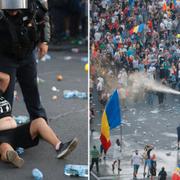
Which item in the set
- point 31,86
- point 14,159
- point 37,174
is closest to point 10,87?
point 31,86

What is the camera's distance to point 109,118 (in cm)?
294

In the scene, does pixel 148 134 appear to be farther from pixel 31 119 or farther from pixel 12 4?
pixel 31 119

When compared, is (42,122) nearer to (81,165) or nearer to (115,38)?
(81,165)

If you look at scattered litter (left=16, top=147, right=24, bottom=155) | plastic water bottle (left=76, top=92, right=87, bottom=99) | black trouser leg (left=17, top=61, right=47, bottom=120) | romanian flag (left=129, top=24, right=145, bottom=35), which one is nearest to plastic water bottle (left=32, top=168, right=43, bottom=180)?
scattered litter (left=16, top=147, right=24, bottom=155)

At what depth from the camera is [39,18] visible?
13.9ft

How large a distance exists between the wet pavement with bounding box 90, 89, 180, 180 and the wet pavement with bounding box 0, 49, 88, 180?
1.03 m

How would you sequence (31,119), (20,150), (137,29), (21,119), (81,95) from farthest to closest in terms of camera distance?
(81,95), (21,119), (31,119), (20,150), (137,29)

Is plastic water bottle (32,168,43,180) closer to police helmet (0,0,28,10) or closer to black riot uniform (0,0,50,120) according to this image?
black riot uniform (0,0,50,120)

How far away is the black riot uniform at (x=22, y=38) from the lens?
13.2 ft

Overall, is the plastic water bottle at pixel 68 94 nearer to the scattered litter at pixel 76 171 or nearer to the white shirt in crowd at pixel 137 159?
the scattered litter at pixel 76 171

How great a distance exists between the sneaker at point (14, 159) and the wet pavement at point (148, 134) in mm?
1148

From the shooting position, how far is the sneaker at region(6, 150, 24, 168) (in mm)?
3926

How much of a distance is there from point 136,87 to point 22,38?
141cm

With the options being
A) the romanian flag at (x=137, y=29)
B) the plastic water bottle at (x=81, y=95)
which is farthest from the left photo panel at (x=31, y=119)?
the plastic water bottle at (x=81, y=95)
